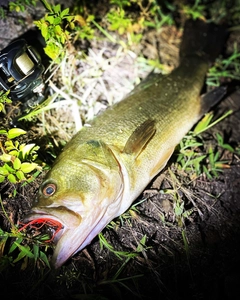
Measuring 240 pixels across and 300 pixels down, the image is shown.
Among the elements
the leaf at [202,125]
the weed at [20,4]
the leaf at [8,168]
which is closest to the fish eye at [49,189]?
the leaf at [8,168]

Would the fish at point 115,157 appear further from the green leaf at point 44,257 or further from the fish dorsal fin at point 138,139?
the green leaf at point 44,257

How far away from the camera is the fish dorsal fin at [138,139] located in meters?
2.59

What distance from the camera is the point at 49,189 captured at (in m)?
2.21

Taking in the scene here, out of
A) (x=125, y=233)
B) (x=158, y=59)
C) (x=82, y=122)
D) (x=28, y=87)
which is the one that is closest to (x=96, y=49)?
(x=158, y=59)

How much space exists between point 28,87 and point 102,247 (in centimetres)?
174

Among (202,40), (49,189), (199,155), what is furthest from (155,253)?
(202,40)

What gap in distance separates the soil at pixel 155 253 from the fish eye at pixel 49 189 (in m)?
0.57

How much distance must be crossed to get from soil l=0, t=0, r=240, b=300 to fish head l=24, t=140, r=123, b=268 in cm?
31

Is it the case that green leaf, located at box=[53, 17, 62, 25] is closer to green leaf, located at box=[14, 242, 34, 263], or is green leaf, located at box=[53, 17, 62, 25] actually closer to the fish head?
the fish head

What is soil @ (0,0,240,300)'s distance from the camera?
237 centimetres

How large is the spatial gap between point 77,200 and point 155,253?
103cm

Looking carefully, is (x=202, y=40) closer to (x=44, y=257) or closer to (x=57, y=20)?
(x=57, y=20)

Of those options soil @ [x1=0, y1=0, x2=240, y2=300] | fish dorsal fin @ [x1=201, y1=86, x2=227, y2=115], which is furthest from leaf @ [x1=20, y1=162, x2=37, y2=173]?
fish dorsal fin @ [x1=201, y1=86, x2=227, y2=115]

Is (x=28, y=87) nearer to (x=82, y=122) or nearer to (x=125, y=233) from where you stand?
(x=82, y=122)
